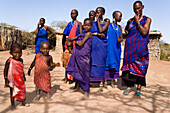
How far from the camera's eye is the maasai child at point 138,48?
321cm

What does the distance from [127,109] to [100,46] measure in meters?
1.63

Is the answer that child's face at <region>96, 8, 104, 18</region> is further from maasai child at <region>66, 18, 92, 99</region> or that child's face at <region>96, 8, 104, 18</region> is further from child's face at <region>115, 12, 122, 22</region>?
maasai child at <region>66, 18, 92, 99</region>

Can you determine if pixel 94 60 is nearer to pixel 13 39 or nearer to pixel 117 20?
pixel 117 20

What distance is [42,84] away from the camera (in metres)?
2.80

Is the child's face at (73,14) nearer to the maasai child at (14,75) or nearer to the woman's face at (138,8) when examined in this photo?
the woman's face at (138,8)

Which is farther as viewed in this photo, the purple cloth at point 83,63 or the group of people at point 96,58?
the purple cloth at point 83,63

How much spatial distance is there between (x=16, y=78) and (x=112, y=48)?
238 cm

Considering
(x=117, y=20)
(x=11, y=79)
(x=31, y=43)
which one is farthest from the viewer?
(x=31, y=43)

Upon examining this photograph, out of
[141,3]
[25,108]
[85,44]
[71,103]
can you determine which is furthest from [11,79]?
[141,3]

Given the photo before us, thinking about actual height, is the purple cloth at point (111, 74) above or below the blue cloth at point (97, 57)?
below

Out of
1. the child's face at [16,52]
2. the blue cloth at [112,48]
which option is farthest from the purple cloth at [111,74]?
the child's face at [16,52]

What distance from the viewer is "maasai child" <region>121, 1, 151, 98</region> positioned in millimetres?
3207

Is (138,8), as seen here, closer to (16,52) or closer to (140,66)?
(140,66)

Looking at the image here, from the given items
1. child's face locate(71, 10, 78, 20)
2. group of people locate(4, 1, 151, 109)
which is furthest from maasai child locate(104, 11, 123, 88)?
child's face locate(71, 10, 78, 20)
